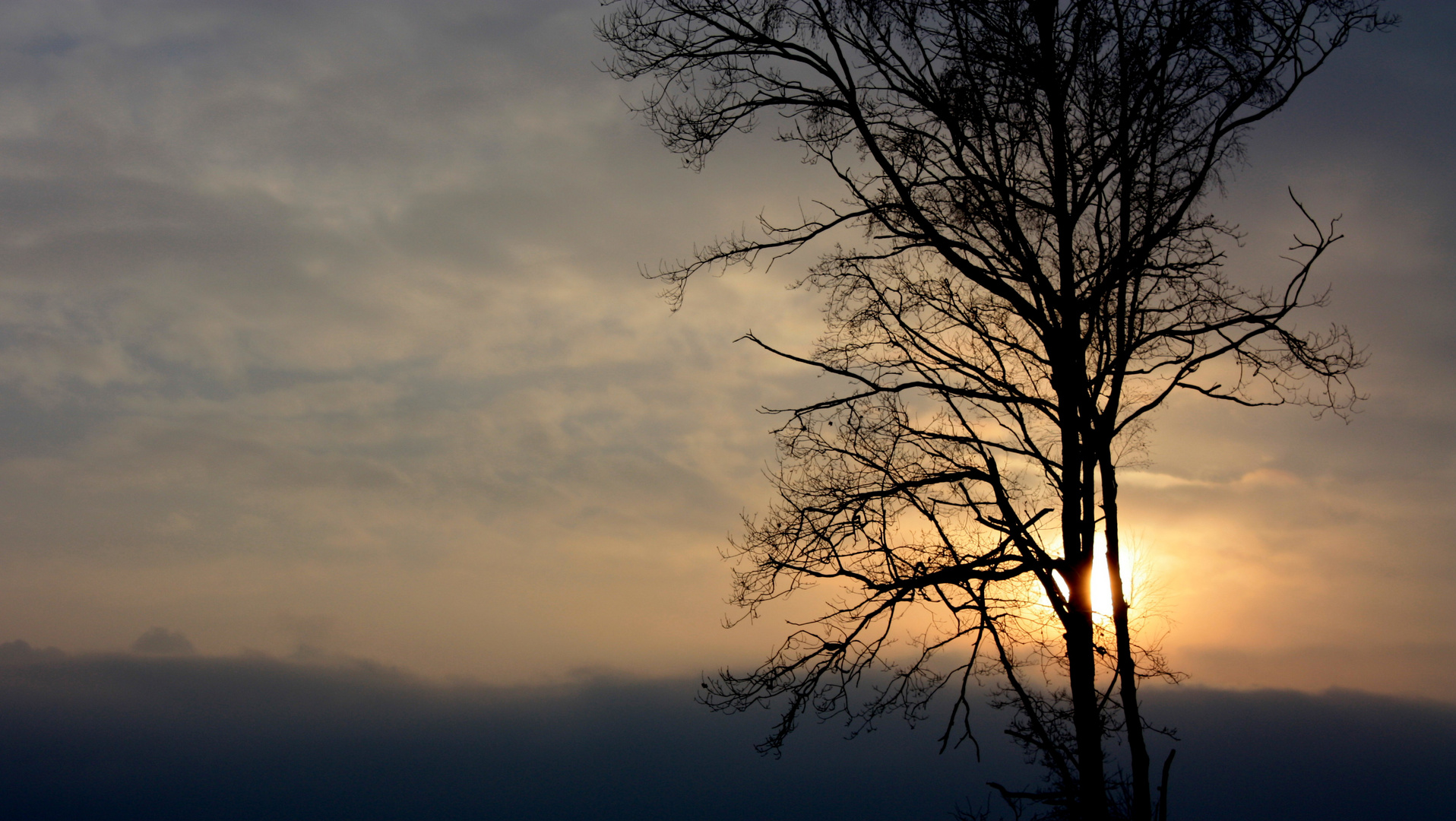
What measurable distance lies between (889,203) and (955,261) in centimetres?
98

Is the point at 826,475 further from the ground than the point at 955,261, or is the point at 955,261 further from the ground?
the point at 955,261

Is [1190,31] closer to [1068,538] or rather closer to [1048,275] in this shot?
[1048,275]

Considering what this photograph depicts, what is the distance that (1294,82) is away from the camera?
10438 millimetres

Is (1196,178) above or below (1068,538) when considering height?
above

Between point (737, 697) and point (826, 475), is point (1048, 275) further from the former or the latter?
point (737, 697)

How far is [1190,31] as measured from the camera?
10.5 metres

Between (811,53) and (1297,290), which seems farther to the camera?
(811,53)

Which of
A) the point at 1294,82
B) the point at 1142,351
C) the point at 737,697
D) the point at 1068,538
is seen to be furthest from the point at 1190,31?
the point at 737,697

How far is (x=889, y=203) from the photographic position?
10.9 metres

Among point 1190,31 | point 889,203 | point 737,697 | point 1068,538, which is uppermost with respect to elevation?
point 1190,31

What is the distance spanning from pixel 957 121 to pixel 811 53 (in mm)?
1838

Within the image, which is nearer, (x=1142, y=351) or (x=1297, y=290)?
(x=1297, y=290)

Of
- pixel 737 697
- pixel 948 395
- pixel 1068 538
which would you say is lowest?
pixel 737 697

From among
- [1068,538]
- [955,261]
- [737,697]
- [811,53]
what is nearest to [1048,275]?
[955,261]
